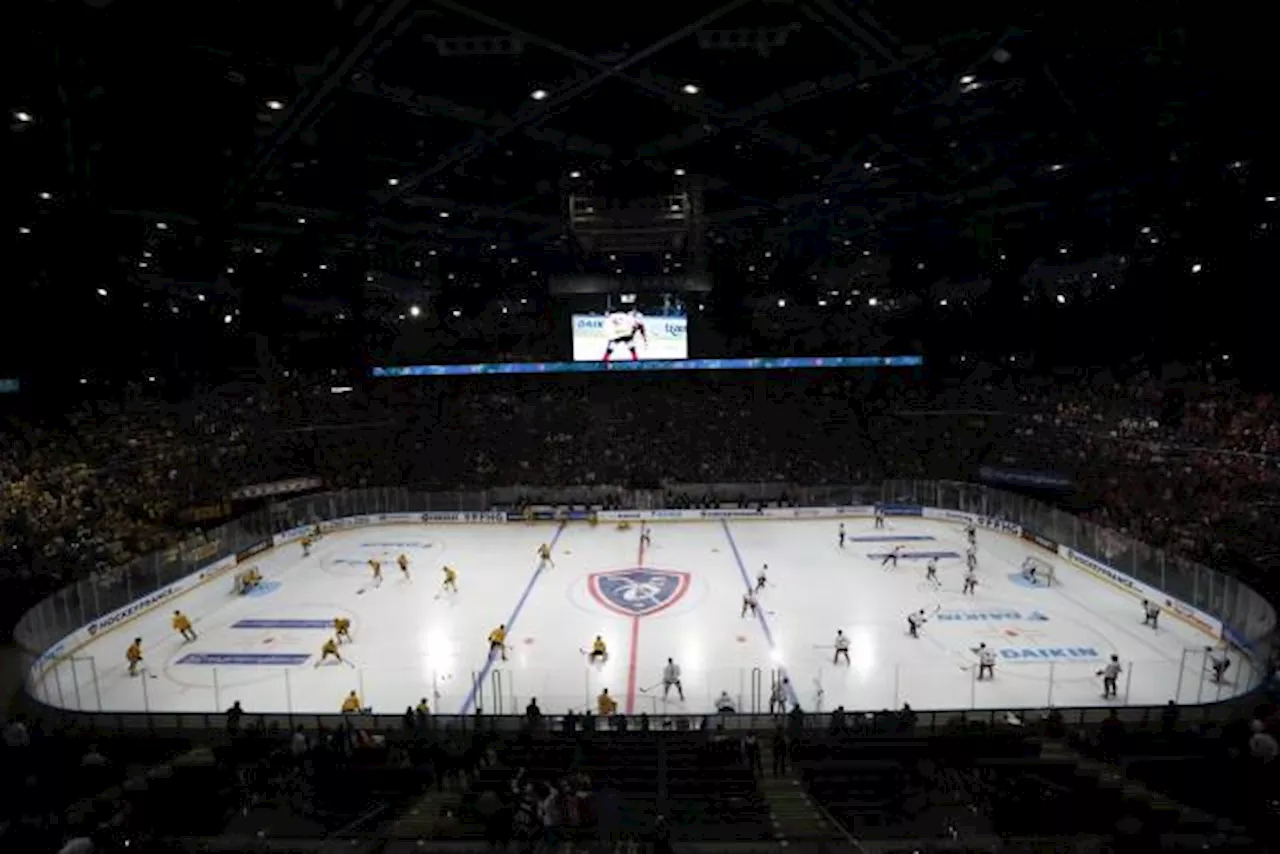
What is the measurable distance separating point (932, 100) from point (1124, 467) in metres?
20.6

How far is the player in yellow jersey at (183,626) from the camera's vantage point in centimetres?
2008

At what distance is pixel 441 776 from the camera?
11281mm

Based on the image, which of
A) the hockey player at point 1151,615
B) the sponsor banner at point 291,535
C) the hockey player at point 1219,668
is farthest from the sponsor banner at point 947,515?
the sponsor banner at point 291,535

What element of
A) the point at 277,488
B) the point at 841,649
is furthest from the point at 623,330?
the point at 841,649

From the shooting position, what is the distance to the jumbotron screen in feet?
122

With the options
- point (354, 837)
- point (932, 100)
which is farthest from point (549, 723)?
point (932, 100)

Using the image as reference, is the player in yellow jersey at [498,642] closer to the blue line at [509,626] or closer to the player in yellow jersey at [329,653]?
the blue line at [509,626]

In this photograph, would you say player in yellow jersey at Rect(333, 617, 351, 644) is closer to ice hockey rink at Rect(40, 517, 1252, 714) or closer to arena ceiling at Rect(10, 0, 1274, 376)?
ice hockey rink at Rect(40, 517, 1252, 714)

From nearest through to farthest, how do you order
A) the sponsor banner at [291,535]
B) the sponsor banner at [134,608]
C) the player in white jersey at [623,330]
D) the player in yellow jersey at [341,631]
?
the player in yellow jersey at [341,631]
the sponsor banner at [134,608]
the sponsor banner at [291,535]
the player in white jersey at [623,330]

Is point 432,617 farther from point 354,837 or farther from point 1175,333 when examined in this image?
point 1175,333

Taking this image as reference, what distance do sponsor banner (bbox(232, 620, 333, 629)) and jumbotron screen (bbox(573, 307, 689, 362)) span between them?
19423 mm

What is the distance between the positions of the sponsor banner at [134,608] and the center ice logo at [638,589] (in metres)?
14.5

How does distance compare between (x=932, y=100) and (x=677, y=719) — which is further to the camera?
(x=932, y=100)

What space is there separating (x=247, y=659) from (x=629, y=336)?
2363 cm
